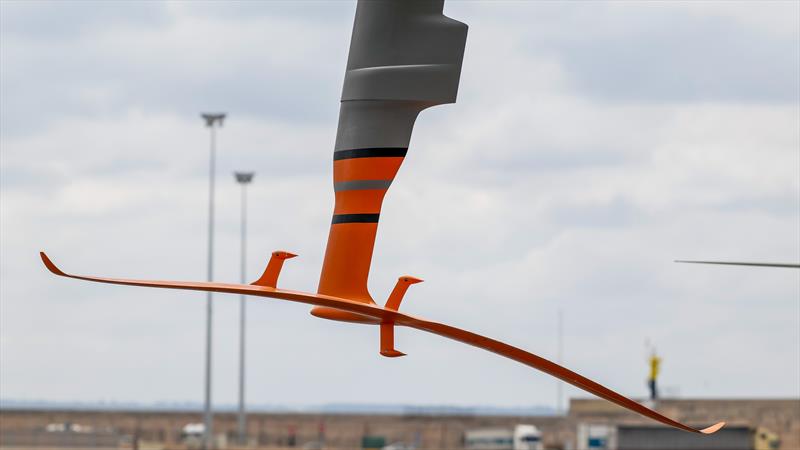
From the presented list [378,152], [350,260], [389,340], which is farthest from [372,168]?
[389,340]

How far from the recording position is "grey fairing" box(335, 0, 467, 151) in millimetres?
9492

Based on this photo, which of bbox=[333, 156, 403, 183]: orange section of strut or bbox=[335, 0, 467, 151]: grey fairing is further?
bbox=[333, 156, 403, 183]: orange section of strut

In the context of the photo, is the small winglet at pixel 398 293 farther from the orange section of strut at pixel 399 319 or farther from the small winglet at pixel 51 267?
the small winglet at pixel 51 267

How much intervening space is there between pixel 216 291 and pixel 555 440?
10006cm

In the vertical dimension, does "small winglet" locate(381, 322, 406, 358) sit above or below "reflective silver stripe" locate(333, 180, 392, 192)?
below

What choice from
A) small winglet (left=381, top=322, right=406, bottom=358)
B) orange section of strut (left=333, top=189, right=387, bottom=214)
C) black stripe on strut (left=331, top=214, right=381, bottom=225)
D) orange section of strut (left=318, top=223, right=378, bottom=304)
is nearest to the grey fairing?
orange section of strut (left=333, top=189, right=387, bottom=214)

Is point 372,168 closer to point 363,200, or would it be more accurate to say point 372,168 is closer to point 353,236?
point 363,200

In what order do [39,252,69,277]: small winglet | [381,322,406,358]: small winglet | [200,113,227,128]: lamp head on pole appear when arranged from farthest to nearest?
[200,113,227,128]: lamp head on pole, [381,322,406,358]: small winglet, [39,252,69,277]: small winglet

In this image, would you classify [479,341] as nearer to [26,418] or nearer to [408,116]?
[408,116]

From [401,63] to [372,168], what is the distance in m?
0.68

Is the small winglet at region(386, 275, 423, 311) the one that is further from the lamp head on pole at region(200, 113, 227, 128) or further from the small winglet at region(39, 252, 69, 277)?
the lamp head on pole at region(200, 113, 227, 128)

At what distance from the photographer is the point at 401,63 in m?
9.53

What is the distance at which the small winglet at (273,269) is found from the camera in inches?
375

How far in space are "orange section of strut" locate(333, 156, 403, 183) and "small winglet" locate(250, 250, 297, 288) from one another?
0.62 meters
